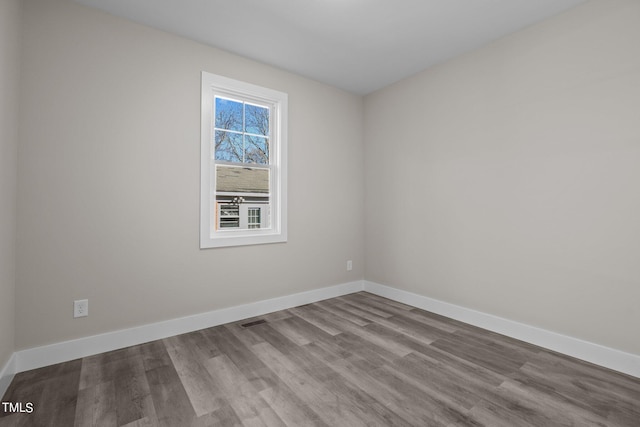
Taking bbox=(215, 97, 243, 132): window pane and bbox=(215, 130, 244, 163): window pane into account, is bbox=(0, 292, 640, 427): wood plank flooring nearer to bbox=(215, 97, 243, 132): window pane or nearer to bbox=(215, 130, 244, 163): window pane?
bbox=(215, 130, 244, 163): window pane

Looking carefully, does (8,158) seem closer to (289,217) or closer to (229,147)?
(229,147)

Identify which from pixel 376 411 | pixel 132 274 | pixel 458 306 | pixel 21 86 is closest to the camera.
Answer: pixel 376 411

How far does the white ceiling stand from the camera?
2318mm

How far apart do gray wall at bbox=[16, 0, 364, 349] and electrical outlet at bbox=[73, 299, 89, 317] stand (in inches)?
1.3

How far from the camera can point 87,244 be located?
91.4 inches

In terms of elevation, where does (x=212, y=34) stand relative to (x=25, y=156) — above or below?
above

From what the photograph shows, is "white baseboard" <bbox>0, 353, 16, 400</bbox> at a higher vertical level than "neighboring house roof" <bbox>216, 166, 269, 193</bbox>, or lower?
lower

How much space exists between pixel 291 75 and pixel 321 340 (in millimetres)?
2879

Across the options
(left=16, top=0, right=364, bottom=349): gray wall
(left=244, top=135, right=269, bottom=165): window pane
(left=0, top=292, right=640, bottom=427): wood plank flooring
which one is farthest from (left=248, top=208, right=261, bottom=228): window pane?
(left=0, top=292, right=640, bottom=427): wood plank flooring

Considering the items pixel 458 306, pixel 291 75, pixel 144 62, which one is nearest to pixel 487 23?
pixel 291 75

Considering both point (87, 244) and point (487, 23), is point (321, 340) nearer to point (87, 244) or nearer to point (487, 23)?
point (87, 244)

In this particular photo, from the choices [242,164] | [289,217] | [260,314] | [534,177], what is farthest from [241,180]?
[534,177]

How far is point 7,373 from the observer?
1903mm

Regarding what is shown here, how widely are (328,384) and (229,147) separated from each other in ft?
7.86
